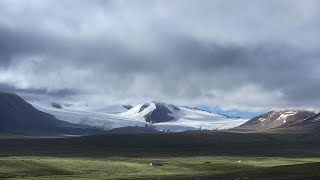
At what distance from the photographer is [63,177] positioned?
90438 mm

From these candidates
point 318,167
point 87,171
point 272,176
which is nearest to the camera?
point 272,176

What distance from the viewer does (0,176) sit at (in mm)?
88562

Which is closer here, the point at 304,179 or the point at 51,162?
the point at 304,179

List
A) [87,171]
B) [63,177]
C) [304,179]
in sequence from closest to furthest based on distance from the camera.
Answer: [304,179], [63,177], [87,171]

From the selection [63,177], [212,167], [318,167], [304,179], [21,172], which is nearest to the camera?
[304,179]

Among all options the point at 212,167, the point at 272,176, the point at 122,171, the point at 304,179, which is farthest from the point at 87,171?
the point at 304,179

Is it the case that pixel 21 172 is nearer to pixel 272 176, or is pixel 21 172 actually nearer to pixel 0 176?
pixel 0 176

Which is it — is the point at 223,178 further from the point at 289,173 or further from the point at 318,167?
the point at 318,167

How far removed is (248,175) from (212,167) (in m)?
Answer: 41.3

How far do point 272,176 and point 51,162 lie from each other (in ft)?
182

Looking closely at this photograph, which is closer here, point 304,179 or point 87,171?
point 304,179

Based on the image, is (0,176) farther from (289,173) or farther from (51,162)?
(289,173)

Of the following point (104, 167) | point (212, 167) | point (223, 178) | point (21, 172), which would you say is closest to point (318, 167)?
point (223, 178)

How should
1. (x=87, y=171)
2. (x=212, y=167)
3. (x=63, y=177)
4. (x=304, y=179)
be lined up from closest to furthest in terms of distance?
1. (x=304, y=179)
2. (x=63, y=177)
3. (x=87, y=171)
4. (x=212, y=167)
